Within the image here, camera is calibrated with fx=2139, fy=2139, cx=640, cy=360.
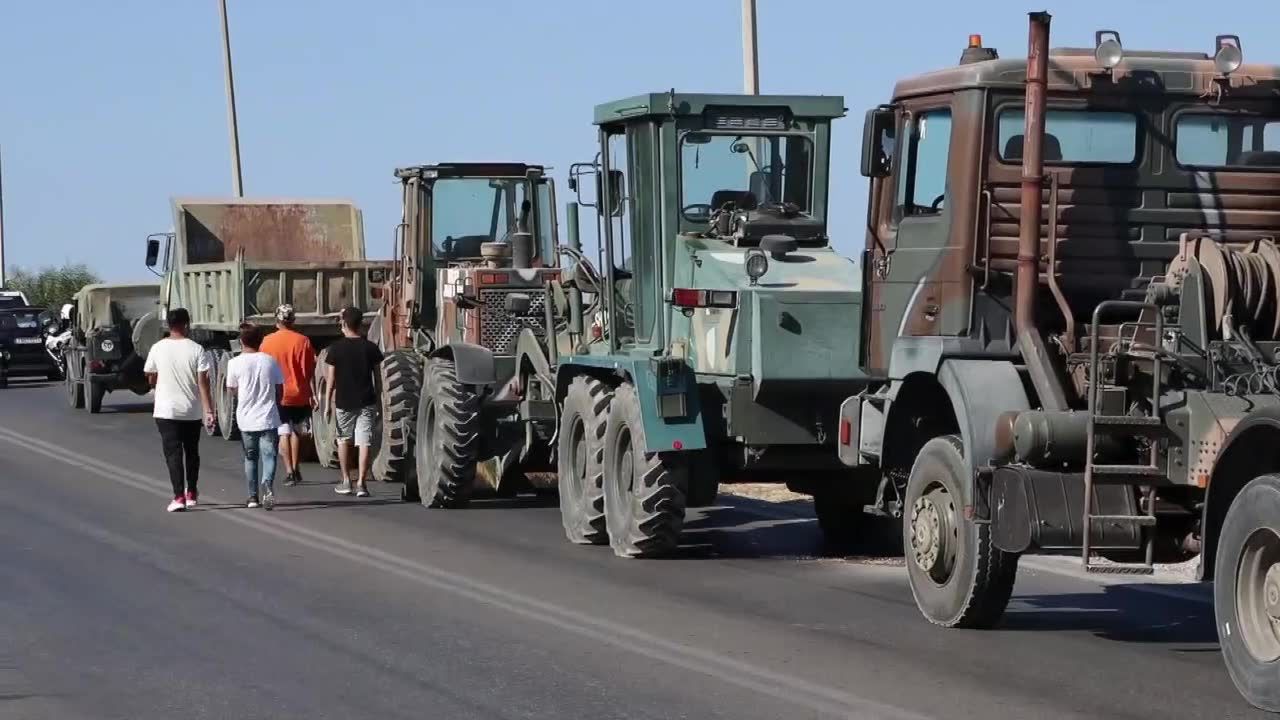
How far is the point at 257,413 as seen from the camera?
1856cm

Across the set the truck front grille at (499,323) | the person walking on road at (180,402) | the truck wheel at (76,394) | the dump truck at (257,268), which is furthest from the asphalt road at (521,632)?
the truck wheel at (76,394)

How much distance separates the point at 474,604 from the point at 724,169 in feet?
14.4

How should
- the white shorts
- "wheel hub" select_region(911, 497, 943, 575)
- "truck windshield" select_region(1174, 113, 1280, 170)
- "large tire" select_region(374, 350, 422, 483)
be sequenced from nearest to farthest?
1. "wheel hub" select_region(911, 497, 943, 575)
2. "truck windshield" select_region(1174, 113, 1280, 170)
3. the white shorts
4. "large tire" select_region(374, 350, 422, 483)

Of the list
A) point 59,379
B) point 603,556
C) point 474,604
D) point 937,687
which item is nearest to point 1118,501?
point 937,687

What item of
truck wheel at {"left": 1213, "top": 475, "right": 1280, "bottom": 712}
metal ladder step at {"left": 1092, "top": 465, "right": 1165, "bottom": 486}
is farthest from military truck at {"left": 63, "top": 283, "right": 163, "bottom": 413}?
truck wheel at {"left": 1213, "top": 475, "right": 1280, "bottom": 712}

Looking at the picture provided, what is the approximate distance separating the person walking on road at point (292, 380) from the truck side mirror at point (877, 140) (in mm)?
9945

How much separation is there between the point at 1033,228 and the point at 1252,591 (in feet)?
8.43

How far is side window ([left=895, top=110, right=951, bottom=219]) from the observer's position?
A: 11773 mm

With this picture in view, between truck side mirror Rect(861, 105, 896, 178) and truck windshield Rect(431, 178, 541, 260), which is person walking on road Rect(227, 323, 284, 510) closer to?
truck windshield Rect(431, 178, 541, 260)

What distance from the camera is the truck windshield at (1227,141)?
11703 mm

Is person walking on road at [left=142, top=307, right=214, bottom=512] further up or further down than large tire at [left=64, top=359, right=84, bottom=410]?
further up

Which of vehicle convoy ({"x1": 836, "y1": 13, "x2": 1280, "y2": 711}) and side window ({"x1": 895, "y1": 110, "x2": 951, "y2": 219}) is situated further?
side window ({"x1": 895, "y1": 110, "x2": 951, "y2": 219})

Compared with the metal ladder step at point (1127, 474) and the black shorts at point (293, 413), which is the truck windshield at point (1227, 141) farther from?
the black shorts at point (293, 413)

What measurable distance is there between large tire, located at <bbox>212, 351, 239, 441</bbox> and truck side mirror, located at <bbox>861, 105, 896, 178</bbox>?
53.8ft
